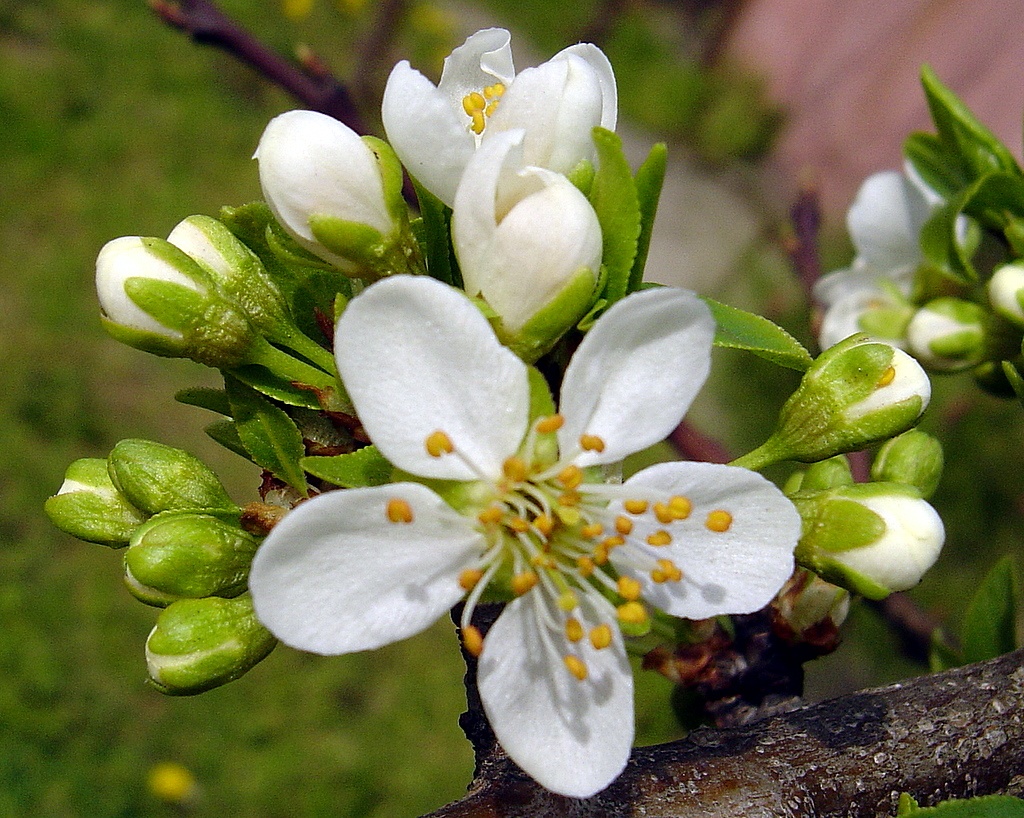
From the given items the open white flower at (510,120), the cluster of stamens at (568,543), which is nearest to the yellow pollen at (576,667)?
the cluster of stamens at (568,543)

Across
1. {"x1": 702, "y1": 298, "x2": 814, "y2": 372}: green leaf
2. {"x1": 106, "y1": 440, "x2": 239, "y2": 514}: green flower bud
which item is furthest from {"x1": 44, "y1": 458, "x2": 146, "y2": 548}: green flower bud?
{"x1": 702, "y1": 298, "x2": 814, "y2": 372}: green leaf

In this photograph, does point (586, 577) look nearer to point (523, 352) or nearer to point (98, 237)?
point (523, 352)

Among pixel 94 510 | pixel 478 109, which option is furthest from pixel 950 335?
pixel 94 510

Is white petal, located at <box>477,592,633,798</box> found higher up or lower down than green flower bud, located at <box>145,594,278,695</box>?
higher up

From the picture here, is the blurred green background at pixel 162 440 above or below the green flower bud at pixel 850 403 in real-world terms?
below

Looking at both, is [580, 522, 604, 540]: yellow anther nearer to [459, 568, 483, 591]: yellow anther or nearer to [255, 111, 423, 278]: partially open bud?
[459, 568, 483, 591]: yellow anther

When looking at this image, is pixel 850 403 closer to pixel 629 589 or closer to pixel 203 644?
pixel 629 589

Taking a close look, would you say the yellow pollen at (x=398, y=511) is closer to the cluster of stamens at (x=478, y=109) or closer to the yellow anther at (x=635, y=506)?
the yellow anther at (x=635, y=506)
